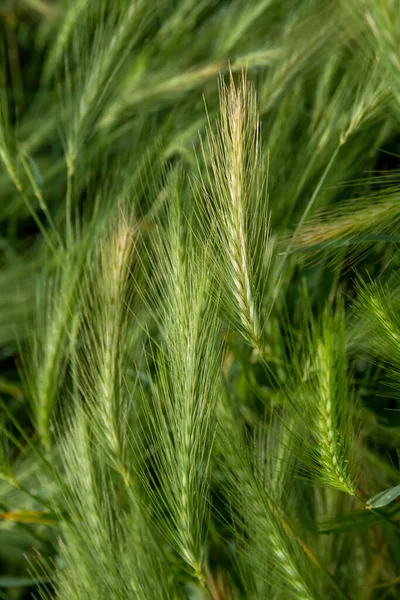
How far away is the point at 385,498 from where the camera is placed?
0.65 metres

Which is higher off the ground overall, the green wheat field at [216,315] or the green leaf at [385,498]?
the green wheat field at [216,315]

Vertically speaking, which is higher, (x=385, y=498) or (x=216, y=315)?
(x=216, y=315)

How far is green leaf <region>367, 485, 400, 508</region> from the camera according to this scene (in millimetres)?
647

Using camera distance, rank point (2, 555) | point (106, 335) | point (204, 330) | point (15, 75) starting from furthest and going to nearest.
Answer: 1. point (15, 75)
2. point (2, 555)
3. point (106, 335)
4. point (204, 330)

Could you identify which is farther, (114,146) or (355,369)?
(114,146)

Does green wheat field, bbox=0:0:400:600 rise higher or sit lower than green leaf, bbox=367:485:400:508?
higher

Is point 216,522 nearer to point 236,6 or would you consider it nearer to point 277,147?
point 277,147

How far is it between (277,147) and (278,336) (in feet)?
0.72

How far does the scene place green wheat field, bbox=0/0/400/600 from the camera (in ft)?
2.06

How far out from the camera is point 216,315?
2.06ft

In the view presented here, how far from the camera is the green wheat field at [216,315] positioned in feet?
2.06

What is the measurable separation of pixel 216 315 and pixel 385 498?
220mm

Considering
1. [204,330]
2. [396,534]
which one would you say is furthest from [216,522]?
[204,330]

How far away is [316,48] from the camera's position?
2.87ft
